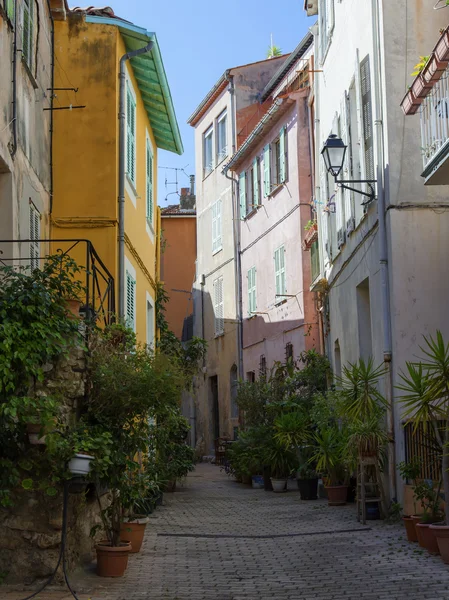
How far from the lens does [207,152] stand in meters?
31.7

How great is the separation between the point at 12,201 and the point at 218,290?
19178 millimetres

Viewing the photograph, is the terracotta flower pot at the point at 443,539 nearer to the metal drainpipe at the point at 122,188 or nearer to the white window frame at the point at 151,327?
the metal drainpipe at the point at 122,188

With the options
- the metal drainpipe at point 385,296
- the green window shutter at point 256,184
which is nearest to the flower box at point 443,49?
the metal drainpipe at point 385,296

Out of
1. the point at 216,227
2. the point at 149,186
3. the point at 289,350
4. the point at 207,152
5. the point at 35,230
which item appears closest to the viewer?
the point at 35,230

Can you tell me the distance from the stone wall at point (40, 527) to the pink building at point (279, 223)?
12.6m

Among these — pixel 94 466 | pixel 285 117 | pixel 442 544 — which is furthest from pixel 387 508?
pixel 285 117

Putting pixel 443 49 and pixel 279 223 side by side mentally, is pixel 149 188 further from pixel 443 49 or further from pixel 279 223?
pixel 443 49

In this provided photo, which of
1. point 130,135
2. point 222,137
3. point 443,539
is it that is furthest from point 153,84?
point 222,137

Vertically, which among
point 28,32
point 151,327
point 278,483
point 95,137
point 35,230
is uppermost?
point 28,32

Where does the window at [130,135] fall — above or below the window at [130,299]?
above

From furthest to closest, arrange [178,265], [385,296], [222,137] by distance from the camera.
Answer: [178,265], [222,137], [385,296]

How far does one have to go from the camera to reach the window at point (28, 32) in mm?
11805

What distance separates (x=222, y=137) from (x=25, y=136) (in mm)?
18542

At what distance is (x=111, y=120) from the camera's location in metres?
14.3
